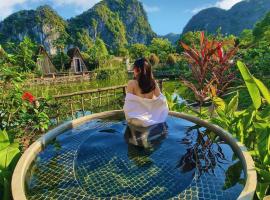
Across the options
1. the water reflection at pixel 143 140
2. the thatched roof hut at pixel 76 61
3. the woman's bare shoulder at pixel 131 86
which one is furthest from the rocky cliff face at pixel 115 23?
the water reflection at pixel 143 140

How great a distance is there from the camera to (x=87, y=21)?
111812mm

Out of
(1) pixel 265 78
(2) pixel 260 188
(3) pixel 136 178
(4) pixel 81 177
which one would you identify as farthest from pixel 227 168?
(1) pixel 265 78

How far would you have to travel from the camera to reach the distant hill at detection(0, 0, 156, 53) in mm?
93137

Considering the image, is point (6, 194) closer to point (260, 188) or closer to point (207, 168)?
point (207, 168)

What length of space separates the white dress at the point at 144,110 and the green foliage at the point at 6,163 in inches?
46.0

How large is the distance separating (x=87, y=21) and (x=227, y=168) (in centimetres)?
11741

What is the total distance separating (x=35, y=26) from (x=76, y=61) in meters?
68.7

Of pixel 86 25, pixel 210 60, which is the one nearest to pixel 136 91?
pixel 210 60

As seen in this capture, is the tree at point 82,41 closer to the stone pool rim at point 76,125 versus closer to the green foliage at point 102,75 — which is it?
the green foliage at point 102,75

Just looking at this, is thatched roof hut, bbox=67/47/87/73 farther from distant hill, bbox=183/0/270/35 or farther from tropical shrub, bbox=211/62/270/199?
distant hill, bbox=183/0/270/35

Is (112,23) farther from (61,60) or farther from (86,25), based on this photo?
(61,60)

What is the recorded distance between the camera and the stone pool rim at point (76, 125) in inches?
58.4

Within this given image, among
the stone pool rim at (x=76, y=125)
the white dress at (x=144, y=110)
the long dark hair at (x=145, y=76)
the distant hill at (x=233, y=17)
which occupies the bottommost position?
the stone pool rim at (x=76, y=125)

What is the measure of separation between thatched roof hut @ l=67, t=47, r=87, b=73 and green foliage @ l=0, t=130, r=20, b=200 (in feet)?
114
